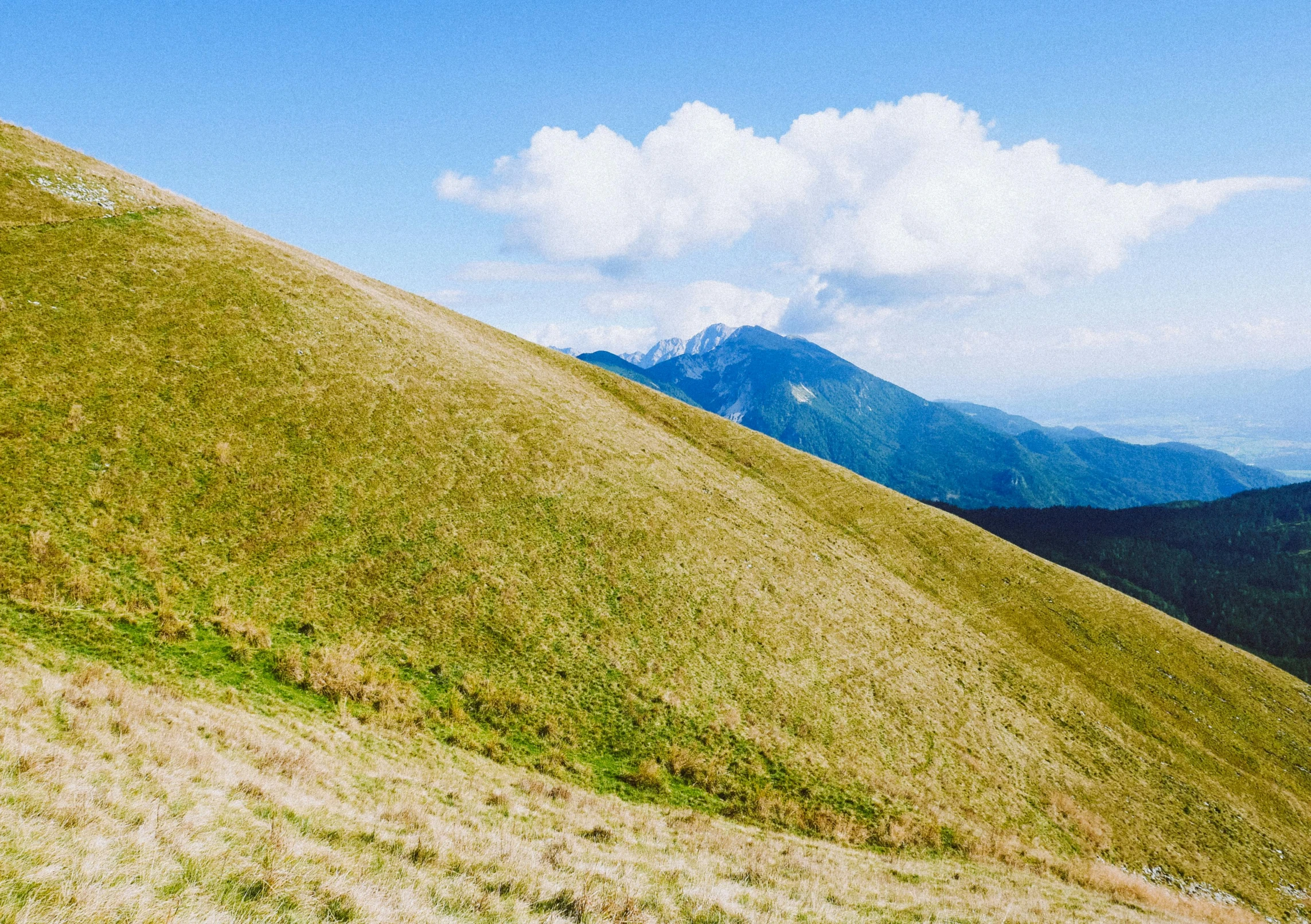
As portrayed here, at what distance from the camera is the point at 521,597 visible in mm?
27531

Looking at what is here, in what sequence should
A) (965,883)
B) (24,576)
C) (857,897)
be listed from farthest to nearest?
(965,883) → (24,576) → (857,897)

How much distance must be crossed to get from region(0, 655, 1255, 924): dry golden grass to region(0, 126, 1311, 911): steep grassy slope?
2242mm

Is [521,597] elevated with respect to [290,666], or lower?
elevated

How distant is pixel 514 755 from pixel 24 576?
18.1 meters

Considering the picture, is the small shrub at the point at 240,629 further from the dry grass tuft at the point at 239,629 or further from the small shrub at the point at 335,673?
the small shrub at the point at 335,673

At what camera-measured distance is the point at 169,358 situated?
31125 millimetres

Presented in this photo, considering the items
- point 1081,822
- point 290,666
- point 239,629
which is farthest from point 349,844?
point 1081,822

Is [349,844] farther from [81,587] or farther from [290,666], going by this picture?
[81,587]

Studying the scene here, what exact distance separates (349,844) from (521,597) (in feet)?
55.3

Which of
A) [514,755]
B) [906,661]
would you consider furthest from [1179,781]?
[514,755]

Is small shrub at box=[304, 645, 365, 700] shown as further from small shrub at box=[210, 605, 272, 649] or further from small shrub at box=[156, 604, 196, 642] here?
small shrub at box=[156, 604, 196, 642]

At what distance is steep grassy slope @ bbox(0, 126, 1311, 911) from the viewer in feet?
70.0

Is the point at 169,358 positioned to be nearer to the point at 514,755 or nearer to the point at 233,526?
the point at 233,526

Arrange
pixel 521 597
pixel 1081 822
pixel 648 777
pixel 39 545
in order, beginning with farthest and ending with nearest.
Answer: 1. pixel 521 597
2. pixel 1081 822
3. pixel 648 777
4. pixel 39 545
